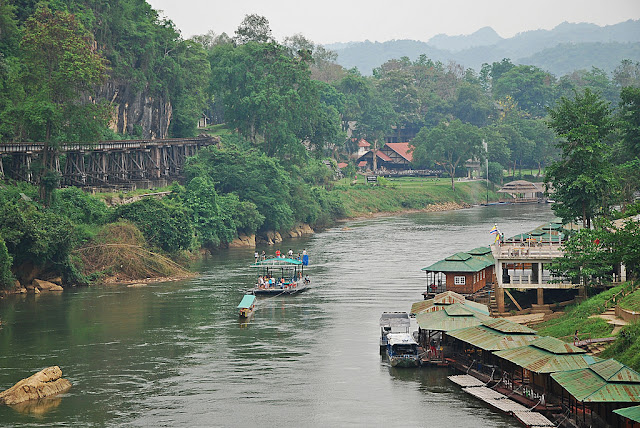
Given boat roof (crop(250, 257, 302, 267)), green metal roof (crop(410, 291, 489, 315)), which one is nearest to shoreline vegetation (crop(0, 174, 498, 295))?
boat roof (crop(250, 257, 302, 267))

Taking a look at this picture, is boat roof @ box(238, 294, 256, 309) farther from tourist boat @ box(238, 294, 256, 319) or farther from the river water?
the river water

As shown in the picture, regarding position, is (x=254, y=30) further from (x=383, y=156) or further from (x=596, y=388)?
(x=596, y=388)

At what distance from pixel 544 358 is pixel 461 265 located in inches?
741

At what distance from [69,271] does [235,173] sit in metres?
38.4

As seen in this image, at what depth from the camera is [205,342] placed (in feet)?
168

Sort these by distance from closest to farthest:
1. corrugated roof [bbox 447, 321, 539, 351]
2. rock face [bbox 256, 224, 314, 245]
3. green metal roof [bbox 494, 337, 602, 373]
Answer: green metal roof [bbox 494, 337, 602, 373] < corrugated roof [bbox 447, 321, 539, 351] < rock face [bbox 256, 224, 314, 245]

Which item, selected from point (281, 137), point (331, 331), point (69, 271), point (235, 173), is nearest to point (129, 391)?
point (331, 331)

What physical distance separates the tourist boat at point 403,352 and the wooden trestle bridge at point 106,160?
45.4m

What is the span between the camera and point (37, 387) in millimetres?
41062

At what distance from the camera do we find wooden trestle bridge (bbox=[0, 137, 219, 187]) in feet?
268

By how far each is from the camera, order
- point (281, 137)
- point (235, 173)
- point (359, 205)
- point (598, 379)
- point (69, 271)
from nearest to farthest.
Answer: point (598, 379), point (69, 271), point (235, 173), point (281, 137), point (359, 205)

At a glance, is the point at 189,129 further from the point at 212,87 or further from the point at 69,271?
the point at 69,271

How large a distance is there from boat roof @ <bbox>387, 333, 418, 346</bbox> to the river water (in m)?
1.26

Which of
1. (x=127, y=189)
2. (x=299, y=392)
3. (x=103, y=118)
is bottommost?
(x=299, y=392)
